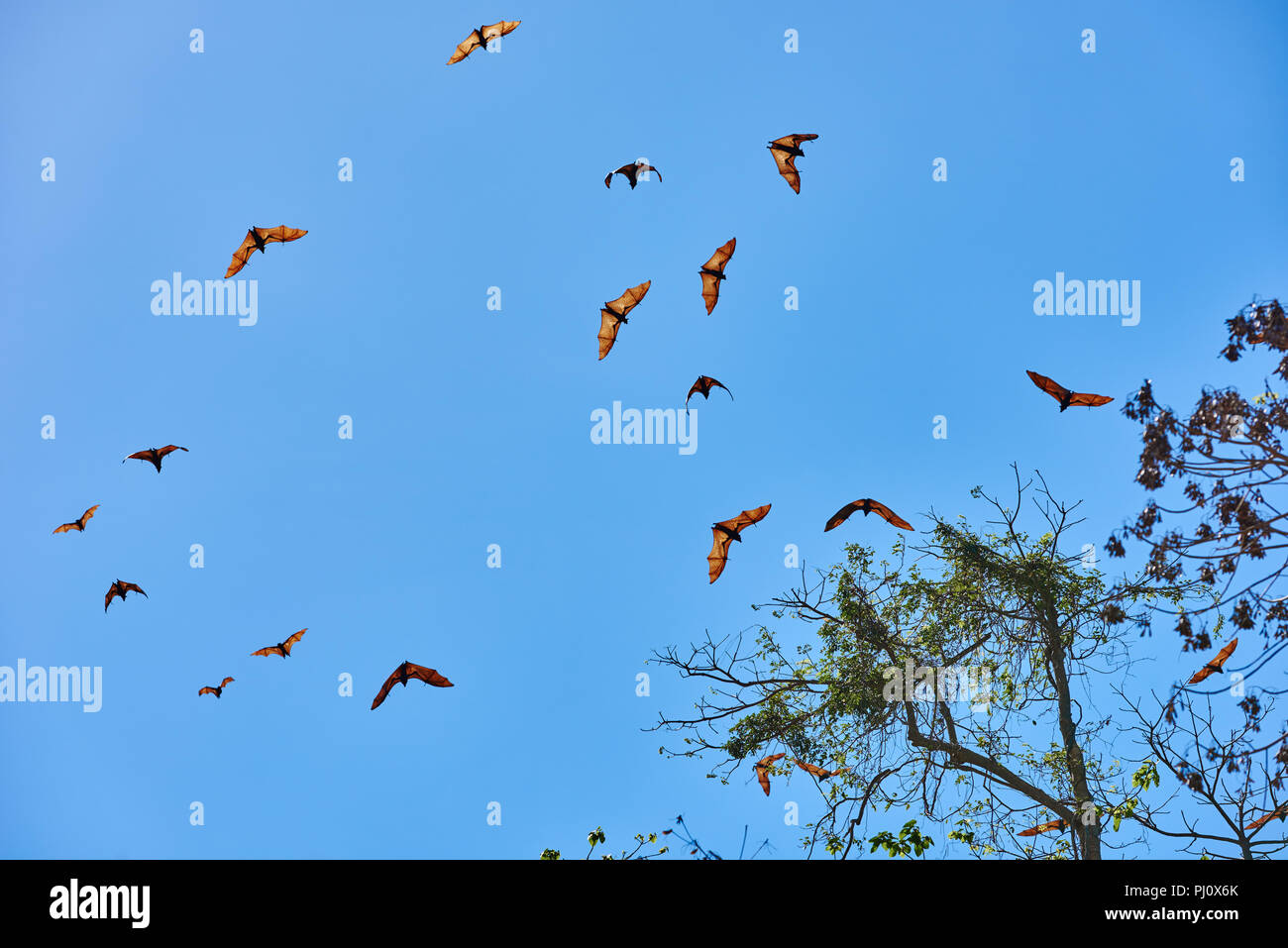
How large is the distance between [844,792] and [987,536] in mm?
3298

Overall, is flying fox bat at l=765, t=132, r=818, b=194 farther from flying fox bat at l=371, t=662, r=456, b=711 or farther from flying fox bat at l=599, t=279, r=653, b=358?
flying fox bat at l=371, t=662, r=456, b=711

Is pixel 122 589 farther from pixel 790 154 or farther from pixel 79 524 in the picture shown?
pixel 790 154

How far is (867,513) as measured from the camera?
9312mm

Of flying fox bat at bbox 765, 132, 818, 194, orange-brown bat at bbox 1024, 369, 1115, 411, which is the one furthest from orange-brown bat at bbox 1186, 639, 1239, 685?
flying fox bat at bbox 765, 132, 818, 194

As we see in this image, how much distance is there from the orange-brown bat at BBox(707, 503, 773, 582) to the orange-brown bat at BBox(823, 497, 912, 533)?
872 mm

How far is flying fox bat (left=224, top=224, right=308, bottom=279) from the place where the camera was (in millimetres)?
11180

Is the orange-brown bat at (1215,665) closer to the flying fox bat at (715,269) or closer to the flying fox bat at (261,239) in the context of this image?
the flying fox bat at (715,269)

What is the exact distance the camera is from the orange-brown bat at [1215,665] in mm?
7629

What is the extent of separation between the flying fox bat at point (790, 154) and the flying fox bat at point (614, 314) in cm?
225

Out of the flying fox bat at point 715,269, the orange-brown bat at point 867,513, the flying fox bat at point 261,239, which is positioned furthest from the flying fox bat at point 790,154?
the flying fox bat at point 261,239
